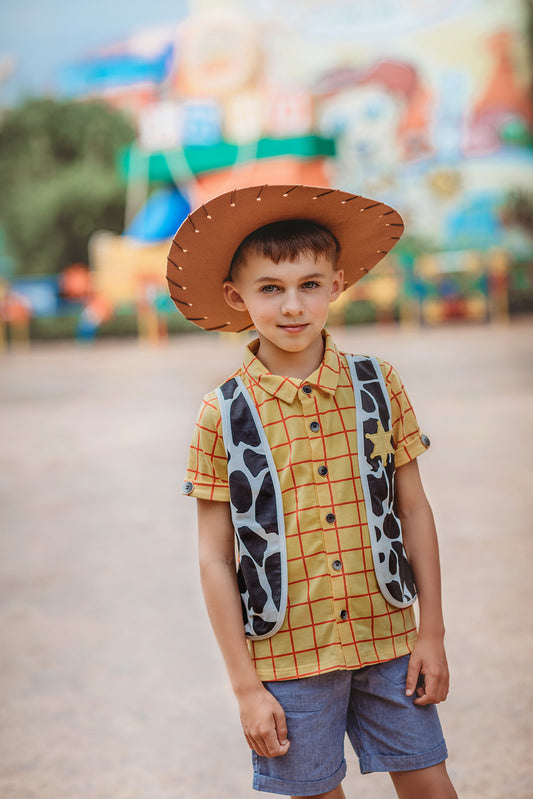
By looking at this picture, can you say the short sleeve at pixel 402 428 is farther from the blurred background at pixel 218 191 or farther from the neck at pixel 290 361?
the blurred background at pixel 218 191

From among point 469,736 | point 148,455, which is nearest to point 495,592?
point 469,736

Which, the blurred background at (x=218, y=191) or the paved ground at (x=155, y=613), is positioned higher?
the blurred background at (x=218, y=191)

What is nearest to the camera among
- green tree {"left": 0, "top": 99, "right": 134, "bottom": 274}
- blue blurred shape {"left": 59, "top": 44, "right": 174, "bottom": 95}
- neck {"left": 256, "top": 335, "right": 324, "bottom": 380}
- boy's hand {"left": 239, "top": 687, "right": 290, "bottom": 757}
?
boy's hand {"left": 239, "top": 687, "right": 290, "bottom": 757}

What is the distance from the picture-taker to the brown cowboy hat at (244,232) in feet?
4.66

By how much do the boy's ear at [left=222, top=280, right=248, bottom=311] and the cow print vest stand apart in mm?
140

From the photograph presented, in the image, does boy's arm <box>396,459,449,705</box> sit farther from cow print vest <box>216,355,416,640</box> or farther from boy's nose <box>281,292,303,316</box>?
boy's nose <box>281,292,303,316</box>

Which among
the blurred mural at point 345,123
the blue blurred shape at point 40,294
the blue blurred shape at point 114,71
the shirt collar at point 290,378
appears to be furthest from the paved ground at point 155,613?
the blue blurred shape at point 114,71

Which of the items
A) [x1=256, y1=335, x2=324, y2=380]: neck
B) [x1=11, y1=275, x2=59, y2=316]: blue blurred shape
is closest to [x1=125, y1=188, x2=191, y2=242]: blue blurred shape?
[x1=11, y1=275, x2=59, y2=316]: blue blurred shape

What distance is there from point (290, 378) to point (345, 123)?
649 inches

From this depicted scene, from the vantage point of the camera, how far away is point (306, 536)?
143 cm

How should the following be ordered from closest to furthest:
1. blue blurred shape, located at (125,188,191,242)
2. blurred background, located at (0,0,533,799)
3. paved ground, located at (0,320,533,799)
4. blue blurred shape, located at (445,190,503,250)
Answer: paved ground, located at (0,320,533,799) → blurred background, located at (0,0,533,799) → blue blurred shape, located at (125,188,191,242) → blue blurred shape, located at (445,190,503,250)

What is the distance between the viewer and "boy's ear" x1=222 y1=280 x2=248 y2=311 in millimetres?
1565

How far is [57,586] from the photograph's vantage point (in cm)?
349

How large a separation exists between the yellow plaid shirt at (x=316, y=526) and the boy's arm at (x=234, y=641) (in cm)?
4
